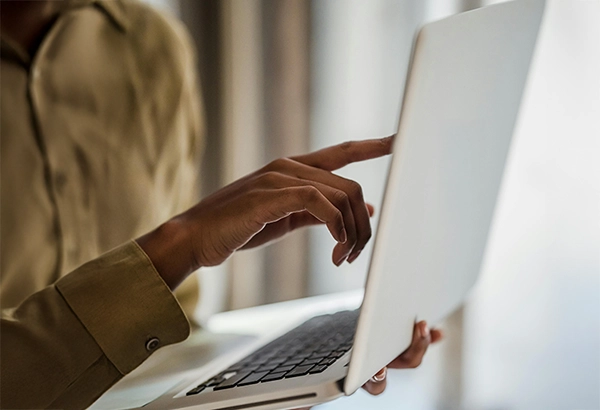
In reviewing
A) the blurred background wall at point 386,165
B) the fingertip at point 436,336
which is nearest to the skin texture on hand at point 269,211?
the fingertip at point 436,336

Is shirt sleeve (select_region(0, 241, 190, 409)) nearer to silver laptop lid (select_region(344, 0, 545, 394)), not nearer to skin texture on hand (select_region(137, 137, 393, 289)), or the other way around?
skin texture on hand (select_region(137, 137, 393, 289))

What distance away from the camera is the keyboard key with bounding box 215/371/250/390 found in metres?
0.57

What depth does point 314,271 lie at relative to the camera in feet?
5.96

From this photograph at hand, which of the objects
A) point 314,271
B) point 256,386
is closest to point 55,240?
point 256,386

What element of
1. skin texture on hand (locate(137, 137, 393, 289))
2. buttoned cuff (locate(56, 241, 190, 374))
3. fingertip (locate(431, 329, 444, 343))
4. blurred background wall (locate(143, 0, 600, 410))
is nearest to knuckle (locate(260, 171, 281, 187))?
skin texture on hand (locate(137, 137, 393, 289))

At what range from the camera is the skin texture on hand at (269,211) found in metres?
0.58

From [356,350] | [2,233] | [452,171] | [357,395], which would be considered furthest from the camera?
[357,395]

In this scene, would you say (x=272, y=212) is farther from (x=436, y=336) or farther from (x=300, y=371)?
(x=436, y=336)

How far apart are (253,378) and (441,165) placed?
0.79 ft

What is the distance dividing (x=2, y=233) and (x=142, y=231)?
0.23 meters

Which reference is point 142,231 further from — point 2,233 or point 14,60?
point 14,60

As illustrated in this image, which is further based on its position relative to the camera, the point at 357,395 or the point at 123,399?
the point at 357,395

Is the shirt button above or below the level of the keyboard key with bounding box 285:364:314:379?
below

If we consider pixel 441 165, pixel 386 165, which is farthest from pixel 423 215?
pixel 386 165
